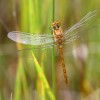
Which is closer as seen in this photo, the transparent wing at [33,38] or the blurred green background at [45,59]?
the transparent wing at [33,38]

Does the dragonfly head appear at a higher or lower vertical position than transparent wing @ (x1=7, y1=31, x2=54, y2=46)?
higher

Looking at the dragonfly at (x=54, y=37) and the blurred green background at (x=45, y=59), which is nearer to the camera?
the dragonfly at (x=54, y=37)

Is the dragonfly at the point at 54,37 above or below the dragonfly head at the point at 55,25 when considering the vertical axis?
below

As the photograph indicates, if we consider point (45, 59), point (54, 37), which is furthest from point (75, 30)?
point (45, 59)

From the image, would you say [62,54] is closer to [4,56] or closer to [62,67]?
[62,67]
